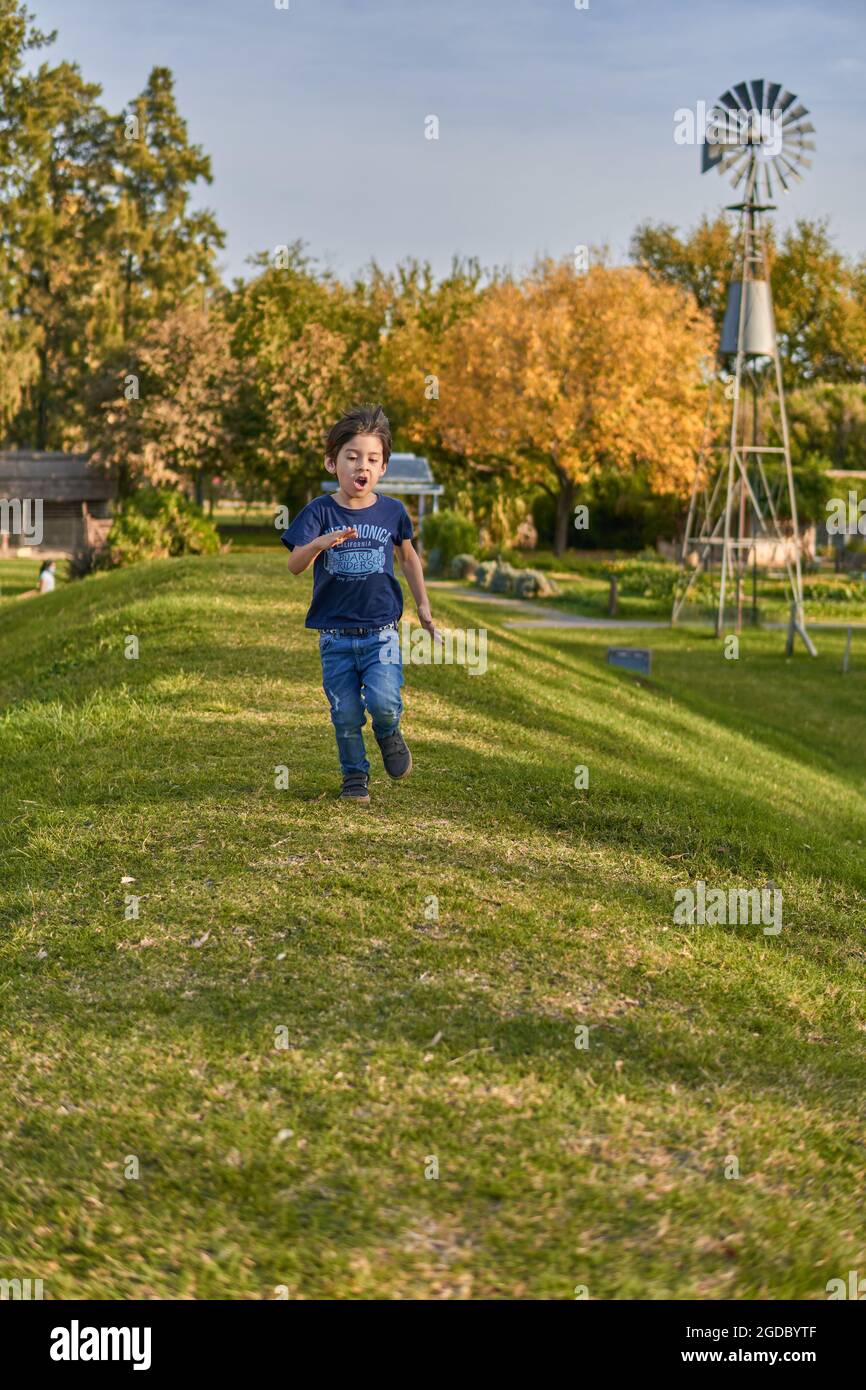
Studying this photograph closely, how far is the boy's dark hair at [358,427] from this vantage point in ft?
20.4

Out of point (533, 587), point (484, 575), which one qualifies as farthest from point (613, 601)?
point (484, 575)

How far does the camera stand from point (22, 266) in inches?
2029

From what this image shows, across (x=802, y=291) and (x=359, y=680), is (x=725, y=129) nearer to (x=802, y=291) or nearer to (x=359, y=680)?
(x=359, y=680)

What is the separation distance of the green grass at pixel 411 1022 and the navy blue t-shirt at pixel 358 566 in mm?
1076

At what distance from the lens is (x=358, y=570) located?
6.42 metres

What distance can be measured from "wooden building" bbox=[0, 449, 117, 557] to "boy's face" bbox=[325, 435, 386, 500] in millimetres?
29586

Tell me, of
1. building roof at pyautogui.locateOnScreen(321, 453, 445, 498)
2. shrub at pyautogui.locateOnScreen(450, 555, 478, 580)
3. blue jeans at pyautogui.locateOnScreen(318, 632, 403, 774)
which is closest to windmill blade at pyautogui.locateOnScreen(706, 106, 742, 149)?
building roof at pyautogui.locateOnScreen(321, 453, 445, 498)

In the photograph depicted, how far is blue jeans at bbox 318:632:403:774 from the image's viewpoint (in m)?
6.54

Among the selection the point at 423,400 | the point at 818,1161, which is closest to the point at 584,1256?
the point at 818,1161

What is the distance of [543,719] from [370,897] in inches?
182

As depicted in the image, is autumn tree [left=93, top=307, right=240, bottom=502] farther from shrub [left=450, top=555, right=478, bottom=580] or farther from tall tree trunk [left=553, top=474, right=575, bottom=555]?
tall tree trunk [left=553, top=474, right=575, bottom=555]

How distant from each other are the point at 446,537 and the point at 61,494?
33.9ft

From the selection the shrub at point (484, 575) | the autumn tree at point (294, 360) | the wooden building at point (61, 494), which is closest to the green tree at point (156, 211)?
the autumn tree at point (294, 360)

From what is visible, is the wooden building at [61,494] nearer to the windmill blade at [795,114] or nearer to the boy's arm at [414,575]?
the windmill blade at [795,114]
